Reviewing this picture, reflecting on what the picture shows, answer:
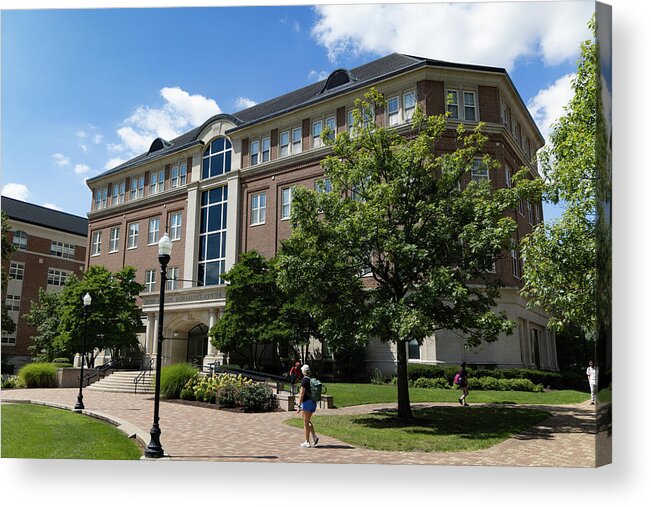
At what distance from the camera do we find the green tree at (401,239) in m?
12.0

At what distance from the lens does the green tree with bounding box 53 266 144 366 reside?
88.3ft

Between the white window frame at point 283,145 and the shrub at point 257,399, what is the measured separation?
41.5 ft

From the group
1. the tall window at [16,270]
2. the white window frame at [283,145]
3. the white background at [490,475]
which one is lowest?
the white background at [490,475]

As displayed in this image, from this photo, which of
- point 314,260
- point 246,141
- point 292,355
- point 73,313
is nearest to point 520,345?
point 292,355

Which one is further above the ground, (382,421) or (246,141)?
(246,141)

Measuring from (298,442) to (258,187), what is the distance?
707 inches

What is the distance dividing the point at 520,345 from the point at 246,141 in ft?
51.9

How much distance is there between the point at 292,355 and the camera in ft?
65.2

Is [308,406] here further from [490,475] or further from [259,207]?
[259,207]

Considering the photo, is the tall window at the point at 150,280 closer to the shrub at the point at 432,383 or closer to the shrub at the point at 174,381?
the shrub at the point at 174,381

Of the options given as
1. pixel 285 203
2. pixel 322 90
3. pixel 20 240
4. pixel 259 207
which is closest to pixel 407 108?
pixel 322 90

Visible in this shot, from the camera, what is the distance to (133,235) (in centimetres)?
3247

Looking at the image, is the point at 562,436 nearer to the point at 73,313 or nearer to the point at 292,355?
the point at 292,355

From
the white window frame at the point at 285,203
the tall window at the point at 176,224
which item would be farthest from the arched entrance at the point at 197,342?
the white window frame at the point at 285,203
